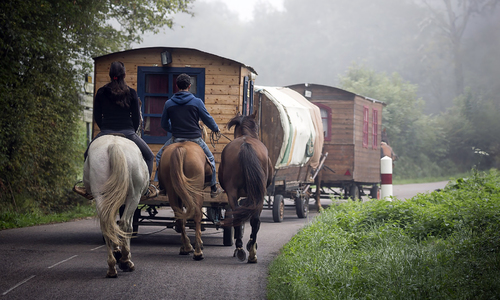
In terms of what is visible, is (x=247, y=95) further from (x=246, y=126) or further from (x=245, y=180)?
(x=245, y=180)

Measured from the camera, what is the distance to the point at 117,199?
6.58m

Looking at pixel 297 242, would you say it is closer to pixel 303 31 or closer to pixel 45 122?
pixel 45 122

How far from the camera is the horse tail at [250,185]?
25.6 ft

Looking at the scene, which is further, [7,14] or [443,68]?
[443,68]

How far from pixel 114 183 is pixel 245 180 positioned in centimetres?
206

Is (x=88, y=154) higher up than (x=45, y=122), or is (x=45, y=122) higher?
(x=45, y=122)

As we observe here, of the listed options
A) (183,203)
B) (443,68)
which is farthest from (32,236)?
(443,68)

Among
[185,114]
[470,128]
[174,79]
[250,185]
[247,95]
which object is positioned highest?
[470,128]

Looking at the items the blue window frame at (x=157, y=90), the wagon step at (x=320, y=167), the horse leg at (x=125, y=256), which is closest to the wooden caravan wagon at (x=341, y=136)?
the wagon step at (x=320, y=167)

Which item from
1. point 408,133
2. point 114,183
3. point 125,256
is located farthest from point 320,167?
point 408,133

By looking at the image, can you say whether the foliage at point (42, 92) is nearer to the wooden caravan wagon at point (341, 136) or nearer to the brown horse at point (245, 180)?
the brown horse at point (245, 180)

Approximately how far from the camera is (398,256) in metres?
6.39

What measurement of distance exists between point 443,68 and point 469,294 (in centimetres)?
5973

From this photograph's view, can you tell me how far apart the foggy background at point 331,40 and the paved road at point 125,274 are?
4308cm
